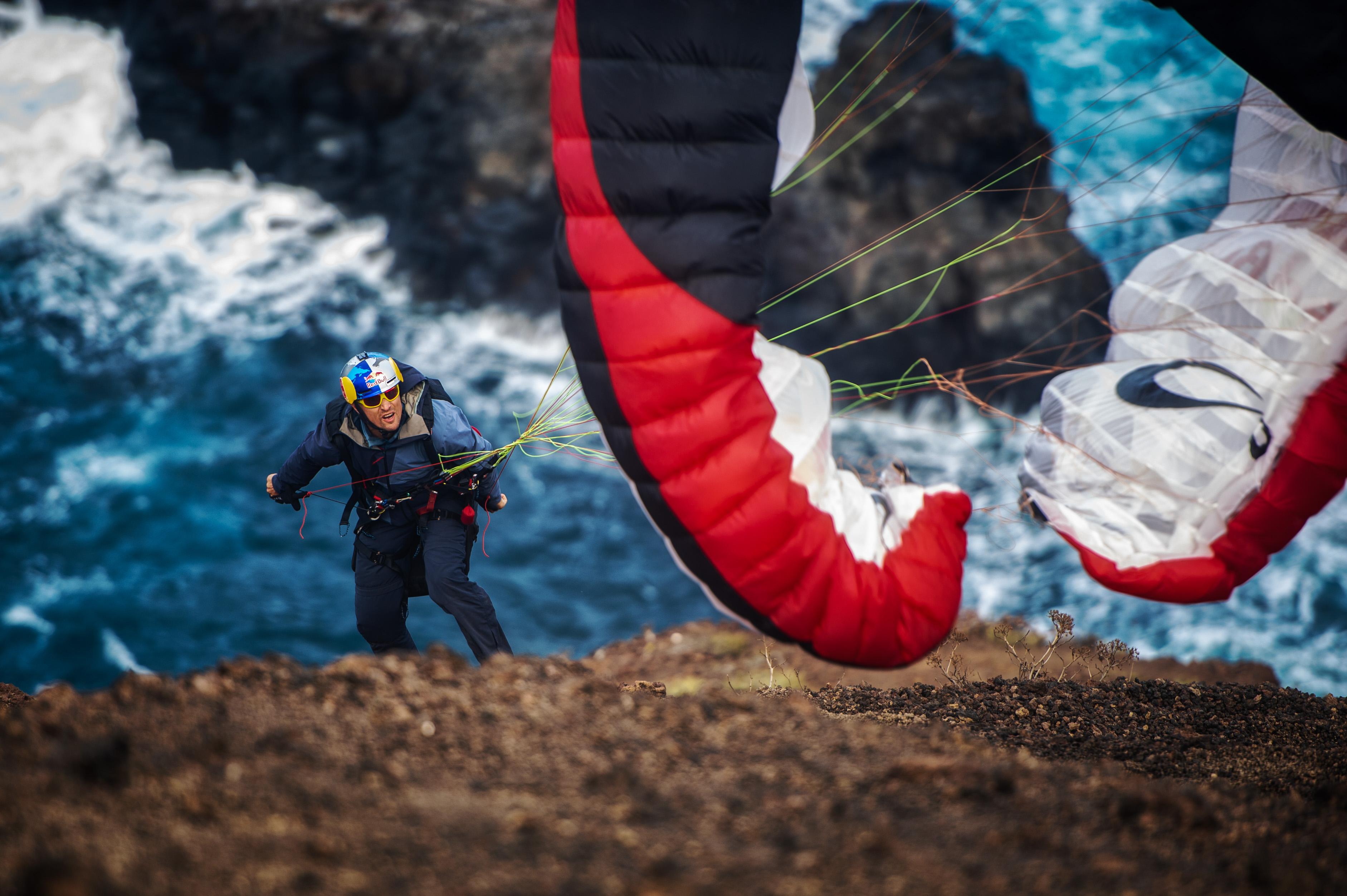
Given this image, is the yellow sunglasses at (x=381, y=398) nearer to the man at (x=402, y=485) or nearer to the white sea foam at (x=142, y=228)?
the man at (x=402, y=485)

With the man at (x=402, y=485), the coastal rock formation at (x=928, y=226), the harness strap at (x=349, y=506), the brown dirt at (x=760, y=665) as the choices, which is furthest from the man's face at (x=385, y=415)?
the coastal rock formation at (x=928, y=226)

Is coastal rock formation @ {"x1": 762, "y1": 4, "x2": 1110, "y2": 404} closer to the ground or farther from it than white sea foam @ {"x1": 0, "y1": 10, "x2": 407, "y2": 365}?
closer to the ground

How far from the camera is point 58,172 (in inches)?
680

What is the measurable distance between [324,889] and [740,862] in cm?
75

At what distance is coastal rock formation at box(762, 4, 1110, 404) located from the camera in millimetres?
13367

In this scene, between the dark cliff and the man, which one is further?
the dark cliff

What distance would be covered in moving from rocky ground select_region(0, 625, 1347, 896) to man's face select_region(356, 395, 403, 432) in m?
1.13

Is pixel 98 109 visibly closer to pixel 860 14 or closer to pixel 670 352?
pixel 860 14

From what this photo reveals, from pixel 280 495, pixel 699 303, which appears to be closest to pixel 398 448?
pixel 280 495

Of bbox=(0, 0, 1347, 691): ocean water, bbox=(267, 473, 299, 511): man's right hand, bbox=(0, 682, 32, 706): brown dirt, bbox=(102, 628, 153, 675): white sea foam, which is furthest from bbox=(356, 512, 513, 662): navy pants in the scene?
bbox=(102, 628, 153, 675): white sea foam

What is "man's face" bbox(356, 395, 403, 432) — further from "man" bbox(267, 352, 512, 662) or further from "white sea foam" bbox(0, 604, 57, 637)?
"white sea foam" bbox(0, 604, 57, 637)

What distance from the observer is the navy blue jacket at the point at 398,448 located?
11.7 ft

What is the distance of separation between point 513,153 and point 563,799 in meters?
14.9

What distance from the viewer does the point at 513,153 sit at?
49.8 feet
